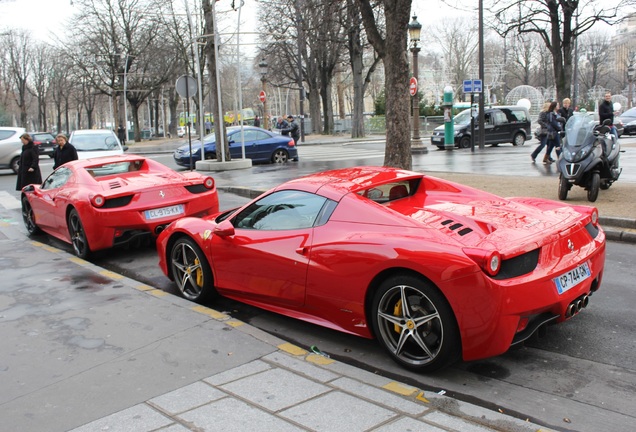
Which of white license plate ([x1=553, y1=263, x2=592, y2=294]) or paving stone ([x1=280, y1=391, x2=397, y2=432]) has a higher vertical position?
white license plate ([x1=553, y1=263, x2=592, y2=294])

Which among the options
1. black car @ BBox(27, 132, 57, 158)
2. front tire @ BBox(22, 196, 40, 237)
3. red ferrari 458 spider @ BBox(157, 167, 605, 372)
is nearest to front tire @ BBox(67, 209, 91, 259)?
front tire @ BBox(22, 196, 40, 237)

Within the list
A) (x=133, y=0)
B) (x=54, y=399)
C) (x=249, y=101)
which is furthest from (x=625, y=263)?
(x=249, y=101)

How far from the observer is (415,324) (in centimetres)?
390

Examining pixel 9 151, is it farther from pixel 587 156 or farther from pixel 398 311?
pixel 398 311

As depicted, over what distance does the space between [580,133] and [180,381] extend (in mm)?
8195

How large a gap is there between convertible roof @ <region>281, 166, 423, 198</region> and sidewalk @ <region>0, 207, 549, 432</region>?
1.24 metres

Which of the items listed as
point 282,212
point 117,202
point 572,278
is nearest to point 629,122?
point 117,202

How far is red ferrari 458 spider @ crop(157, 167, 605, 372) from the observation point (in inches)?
144

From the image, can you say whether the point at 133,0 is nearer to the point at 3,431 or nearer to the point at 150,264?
the point at 150,264

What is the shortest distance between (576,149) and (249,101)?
10886cm

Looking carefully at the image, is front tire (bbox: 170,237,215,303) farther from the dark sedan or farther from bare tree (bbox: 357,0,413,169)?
the dark sedan

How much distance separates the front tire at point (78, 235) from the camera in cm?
777

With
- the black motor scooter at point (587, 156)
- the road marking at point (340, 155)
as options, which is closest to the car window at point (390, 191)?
the black motor scooter at point (587, 156)

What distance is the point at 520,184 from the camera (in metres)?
11.8
